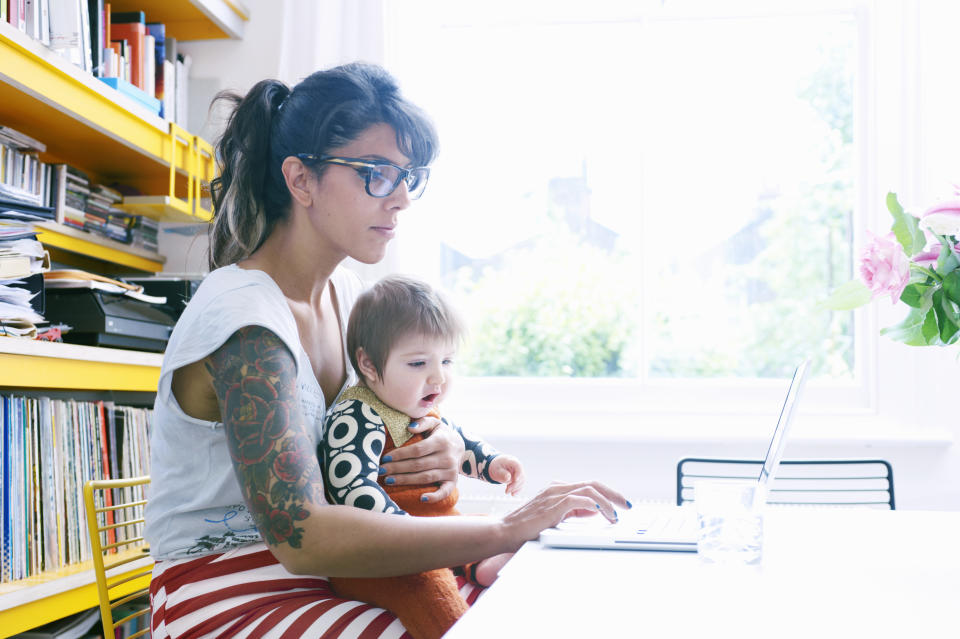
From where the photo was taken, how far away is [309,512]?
108 cm

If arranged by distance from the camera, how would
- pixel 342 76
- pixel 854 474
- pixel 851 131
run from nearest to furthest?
pixel 342 76 → pixel 854 474 → pixel 851 131

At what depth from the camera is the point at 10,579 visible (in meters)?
1.64

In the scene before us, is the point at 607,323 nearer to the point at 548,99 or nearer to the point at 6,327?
the point at 548,99

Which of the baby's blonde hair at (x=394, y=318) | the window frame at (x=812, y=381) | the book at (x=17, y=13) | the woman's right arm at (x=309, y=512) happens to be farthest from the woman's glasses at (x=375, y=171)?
the window frame at (x=812, y=381)

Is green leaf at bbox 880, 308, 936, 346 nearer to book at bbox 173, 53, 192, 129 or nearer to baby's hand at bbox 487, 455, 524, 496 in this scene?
baby's hand at bbox 487, 455, 524, 496

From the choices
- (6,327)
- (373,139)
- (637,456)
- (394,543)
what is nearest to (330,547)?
(394,543)

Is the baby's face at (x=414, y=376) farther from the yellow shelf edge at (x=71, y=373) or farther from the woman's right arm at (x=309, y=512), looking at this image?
the yellow shelf edge at (x=71, y=373)

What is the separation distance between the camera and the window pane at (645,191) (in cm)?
278

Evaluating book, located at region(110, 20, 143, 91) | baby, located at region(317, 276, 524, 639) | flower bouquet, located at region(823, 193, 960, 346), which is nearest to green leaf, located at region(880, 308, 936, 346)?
flower bouquet, located at region(823, 193, 960, 346)

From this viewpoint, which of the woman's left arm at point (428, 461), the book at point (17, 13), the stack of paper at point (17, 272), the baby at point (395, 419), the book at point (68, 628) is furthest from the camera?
the book at point (68, 628)

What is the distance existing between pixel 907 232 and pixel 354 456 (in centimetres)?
79

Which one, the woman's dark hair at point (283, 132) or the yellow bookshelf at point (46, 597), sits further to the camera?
the yellow bookshelf at point (46, 597)

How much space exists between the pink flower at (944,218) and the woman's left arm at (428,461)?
795 millimetres

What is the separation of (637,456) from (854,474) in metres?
0.66
